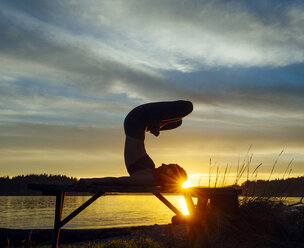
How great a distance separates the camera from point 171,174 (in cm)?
537

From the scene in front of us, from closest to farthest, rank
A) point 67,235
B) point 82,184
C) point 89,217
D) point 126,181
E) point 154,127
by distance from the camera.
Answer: point 82,184, point 126,181, point 154,127, point 67,235, point 89,217

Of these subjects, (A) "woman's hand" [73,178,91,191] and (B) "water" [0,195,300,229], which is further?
(B) "water" [0,195,300,229]

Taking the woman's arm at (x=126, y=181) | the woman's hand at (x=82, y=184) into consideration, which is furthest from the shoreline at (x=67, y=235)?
the woman's hand at (x=82, y=184)

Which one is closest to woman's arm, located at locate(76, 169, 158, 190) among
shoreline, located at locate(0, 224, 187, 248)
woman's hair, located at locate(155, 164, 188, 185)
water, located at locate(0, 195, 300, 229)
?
woman's hair, located at locate(155, 164, 188, 185)

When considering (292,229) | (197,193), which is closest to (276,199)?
(292,229)

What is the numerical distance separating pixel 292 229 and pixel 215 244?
188 cm

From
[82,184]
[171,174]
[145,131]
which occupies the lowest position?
[82,184]

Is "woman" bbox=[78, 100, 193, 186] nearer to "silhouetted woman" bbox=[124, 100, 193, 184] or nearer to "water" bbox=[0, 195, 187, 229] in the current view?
"silhouetted woman" bbox=[124, 100, 193, 184]

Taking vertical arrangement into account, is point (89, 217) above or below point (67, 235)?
below

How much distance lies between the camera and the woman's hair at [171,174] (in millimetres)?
5336

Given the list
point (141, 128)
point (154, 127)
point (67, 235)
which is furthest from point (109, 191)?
point (67, 235)

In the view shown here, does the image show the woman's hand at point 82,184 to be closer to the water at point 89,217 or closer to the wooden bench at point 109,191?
the wooden bench at point 109,191

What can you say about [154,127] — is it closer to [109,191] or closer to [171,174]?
[171,174]

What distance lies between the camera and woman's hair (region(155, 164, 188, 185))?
534 cm
